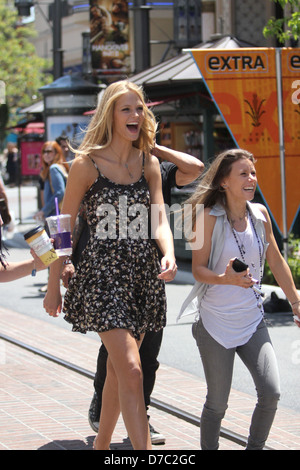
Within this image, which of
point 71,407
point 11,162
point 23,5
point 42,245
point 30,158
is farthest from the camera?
point 11,162

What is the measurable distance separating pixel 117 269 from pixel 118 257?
0.19 feet

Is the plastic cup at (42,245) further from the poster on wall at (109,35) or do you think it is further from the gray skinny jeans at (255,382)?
the poster on wall at (109,35)

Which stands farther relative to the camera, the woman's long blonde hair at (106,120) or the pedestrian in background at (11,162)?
the pedestrian in background at (11,162)

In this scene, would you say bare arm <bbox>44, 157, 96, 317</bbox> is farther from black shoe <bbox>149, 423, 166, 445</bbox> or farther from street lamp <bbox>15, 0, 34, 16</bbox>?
street lamp <bbox>15, 0, 34, 16</bbox>

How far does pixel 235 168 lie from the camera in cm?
472

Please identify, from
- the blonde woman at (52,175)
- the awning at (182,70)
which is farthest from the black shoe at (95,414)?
the awning at (182,70)

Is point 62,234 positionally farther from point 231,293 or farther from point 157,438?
point 157,438

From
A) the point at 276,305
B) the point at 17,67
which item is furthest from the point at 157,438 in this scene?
the point at 17,67

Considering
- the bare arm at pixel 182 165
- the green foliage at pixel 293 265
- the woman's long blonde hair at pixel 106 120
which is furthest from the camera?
the green foliage at pixel 293 265

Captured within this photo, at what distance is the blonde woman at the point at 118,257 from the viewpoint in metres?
4.30

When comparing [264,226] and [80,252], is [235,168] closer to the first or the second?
[264,226]

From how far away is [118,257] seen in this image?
4422 mm

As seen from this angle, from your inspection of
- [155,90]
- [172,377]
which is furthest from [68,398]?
[155,90]

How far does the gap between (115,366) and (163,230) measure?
0.76m
